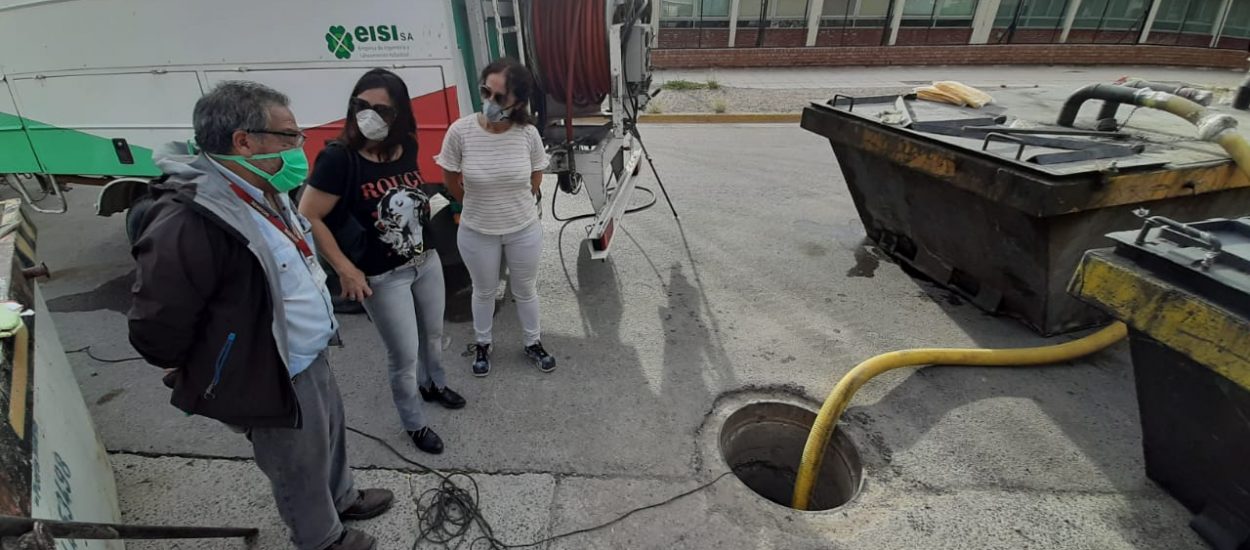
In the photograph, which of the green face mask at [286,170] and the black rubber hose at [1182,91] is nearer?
the green face mask at [286,170]

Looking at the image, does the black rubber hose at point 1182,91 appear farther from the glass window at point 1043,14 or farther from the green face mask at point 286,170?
the glass window at point 1043,14

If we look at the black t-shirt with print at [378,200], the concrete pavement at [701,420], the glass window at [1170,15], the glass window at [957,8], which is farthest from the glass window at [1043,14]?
the black t-shirt with print at [378,200]

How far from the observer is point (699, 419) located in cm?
304

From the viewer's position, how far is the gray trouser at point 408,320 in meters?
2.42

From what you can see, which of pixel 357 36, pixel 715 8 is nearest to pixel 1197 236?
pixel 357 36

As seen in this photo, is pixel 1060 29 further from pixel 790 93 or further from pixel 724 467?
pixel 724 467

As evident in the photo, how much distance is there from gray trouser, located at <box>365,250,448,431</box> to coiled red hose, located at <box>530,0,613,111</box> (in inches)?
78.3

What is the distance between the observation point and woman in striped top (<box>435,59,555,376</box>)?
2.74 m

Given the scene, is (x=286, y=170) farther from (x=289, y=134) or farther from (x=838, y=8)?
(x=838, y=8)

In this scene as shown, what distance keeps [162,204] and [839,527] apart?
262 centimetres

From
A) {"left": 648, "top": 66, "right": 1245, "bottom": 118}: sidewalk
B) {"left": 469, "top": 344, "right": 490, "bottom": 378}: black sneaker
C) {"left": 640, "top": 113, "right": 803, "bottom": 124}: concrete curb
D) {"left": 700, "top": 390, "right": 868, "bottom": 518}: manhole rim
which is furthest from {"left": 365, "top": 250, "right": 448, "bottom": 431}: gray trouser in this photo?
{"left": 648, "top": 66, "right": 1245, "bottom": 118}: sidewalk

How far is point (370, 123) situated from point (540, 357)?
1.73 metres

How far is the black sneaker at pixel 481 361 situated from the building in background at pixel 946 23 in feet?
51.6

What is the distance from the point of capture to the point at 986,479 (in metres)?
2.64
